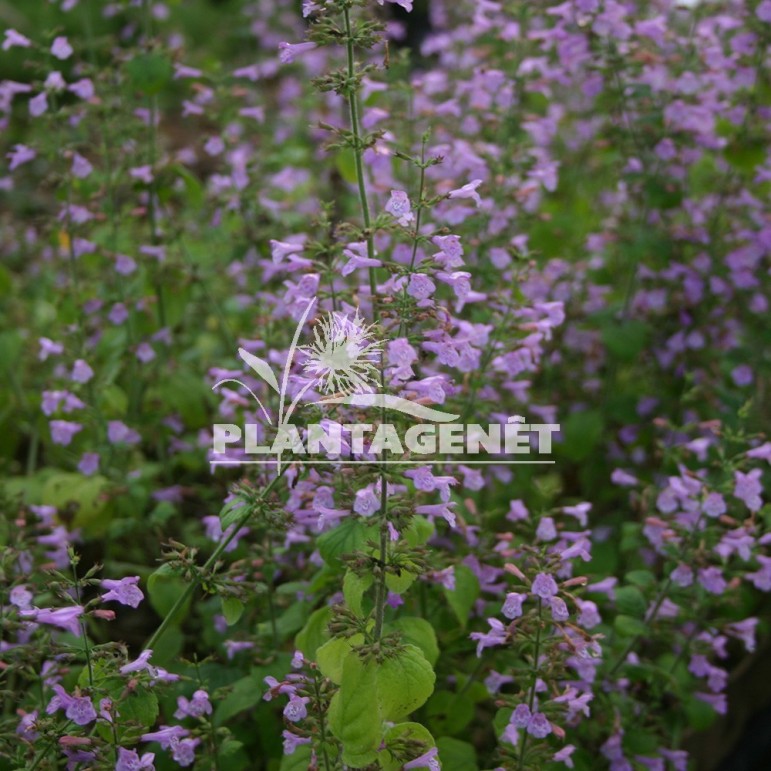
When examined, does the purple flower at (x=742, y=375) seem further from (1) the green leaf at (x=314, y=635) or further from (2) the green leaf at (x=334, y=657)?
(2) the green leaf at (x=334, y=657)

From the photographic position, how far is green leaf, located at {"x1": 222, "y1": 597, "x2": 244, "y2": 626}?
2.24m

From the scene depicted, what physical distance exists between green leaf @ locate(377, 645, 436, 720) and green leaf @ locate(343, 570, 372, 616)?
14 centimetres

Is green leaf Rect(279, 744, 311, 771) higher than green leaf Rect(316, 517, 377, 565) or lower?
lower

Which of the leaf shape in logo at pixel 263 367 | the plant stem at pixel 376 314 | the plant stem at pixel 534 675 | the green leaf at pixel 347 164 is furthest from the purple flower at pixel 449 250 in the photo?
the green leaf at pixel 347 164

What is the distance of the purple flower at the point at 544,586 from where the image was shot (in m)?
2.20

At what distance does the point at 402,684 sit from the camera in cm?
202

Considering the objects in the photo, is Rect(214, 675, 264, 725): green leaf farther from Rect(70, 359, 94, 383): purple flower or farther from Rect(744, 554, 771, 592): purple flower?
Rect(744, 554, 771, 592): purple flower

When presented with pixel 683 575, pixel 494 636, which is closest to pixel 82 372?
pixel 494 636

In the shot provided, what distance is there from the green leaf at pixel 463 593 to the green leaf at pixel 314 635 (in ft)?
1.20

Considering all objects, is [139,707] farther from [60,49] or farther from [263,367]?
[60,49]

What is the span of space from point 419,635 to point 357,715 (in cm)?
36

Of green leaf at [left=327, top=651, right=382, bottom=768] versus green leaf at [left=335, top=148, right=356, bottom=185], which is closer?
green leaf at [left=327, top=651, right=382, bottom=768]

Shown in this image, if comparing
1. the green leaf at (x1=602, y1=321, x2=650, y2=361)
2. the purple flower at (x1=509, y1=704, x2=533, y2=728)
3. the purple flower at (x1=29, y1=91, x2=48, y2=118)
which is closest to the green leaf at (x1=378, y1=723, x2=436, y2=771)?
the purple flower at (x1=509, y1=704, x2=533, y2=728)

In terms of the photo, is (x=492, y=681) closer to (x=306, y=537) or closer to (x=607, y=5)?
(x=306, y=537)
